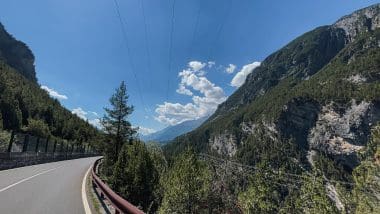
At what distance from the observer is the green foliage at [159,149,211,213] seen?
3606 centimetres

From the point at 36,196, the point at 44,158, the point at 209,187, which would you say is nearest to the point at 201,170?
the point at 209,187

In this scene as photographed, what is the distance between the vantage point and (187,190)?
36375mm

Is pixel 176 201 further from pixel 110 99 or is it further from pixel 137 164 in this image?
pixel 110 99

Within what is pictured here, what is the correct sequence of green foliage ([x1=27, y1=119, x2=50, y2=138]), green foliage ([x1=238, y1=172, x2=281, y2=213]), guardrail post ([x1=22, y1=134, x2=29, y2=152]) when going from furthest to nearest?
green foliage ([x1=27, y1=119, x2=50, y2=138]), green foliage ([x1=238, y1=172, x2=281, y2=213]), guardrail post ([x1=22, y1=134, x2=29, y2=152])

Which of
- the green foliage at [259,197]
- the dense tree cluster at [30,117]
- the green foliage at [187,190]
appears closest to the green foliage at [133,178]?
the green foliage at [187,190]

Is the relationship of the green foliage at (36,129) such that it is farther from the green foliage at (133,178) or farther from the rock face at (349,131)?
the rock face at (349,131)

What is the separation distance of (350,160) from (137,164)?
6953 inches

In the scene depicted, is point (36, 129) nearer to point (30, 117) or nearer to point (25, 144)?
point (30, 117)

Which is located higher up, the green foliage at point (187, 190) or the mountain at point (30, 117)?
the mountain at point (30, 117)

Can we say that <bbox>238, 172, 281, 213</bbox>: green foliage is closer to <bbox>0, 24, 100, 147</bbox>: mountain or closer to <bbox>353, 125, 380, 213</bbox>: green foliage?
<bbox>353, 125, 380, 213</bbox>: green foliage

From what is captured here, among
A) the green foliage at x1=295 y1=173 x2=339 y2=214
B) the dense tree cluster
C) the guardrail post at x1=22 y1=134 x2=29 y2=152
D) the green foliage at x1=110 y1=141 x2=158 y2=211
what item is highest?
the dense tree cluster

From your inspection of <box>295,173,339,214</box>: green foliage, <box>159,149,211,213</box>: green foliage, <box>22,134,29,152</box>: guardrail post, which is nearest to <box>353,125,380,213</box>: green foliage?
<box>295,173,339,214</box>: green foliage

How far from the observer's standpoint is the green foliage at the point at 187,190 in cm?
3606

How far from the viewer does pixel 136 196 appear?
28.4 metres
